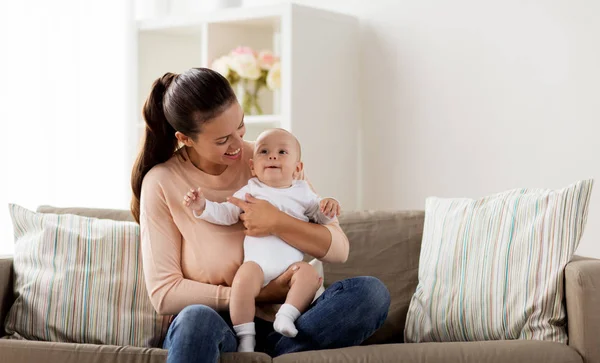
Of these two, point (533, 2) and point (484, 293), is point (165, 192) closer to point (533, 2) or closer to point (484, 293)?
point (484, 293)

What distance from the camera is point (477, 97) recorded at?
125 inches

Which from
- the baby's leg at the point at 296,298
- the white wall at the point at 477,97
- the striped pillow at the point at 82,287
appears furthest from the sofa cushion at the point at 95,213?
the white wall at the point at 477,97

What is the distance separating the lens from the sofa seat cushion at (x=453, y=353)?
78.7 inches

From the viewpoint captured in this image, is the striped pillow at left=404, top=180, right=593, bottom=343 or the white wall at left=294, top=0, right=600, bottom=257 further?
the white wall at left=294, top=0, right=600, bottom=257

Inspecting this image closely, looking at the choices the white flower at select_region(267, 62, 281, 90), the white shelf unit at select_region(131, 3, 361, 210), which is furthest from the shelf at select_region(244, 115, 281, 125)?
the white flower at select_region(267, 62, 281, 90)

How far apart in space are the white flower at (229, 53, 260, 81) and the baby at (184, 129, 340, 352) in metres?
1.19

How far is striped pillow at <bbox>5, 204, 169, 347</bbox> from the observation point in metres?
2.34

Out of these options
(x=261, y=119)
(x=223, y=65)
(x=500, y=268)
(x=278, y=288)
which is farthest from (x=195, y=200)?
(x=223, y=65)

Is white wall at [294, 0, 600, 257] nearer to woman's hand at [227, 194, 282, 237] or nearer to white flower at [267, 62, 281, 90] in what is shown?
white flower at [267, 62, 281, 90]

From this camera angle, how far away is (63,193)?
3.42 meters

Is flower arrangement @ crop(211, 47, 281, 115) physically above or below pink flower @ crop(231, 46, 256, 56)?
below

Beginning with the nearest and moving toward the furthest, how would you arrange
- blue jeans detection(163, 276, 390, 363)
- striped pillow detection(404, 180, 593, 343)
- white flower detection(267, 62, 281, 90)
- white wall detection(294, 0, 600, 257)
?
blue jeans detection(163, 276, 390, 363), striped pillow detection(404, 180, 593, 343), white wall detection(294, 0, 600, 257), white flower detection(267, 62, 281, 90)

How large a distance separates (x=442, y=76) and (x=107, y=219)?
54.2 inches

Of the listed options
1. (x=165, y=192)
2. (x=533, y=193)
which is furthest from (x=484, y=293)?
(x=165, y=192)
